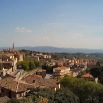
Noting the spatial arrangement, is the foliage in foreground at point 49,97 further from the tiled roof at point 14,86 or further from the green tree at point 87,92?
the green tree at point 87,92

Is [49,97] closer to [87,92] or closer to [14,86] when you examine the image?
[14,86]

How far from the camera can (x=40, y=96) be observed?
27266 millimetres

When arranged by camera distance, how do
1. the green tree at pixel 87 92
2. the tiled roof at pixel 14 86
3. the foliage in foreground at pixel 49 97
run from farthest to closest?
1. the green tree at pixel 87 92
2. the tiled roof at pixel 14 86
3. the foliage in foreground at pixel 49 97

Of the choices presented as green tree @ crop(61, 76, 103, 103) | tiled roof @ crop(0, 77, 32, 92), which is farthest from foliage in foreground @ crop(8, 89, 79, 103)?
green tree @ crop(61, 76, 103, 103)

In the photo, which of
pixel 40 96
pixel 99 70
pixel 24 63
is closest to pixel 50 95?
pixel 40 96

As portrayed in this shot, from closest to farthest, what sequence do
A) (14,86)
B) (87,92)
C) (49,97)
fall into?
(49,97), (14,86), (87,92)

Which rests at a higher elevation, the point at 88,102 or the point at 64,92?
the point at 64,92

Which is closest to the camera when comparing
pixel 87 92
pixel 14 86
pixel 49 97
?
pixel 49 97

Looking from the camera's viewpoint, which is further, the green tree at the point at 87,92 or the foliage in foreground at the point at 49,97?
the green tree at the point at 87,92

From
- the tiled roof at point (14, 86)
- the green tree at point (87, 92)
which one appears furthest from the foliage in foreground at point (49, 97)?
the green tree at point (87, 92)

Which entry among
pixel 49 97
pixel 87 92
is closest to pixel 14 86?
pixel 49 97

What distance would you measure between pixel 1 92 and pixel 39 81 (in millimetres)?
7845

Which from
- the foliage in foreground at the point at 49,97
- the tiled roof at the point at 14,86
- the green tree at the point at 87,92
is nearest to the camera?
the foliage in foreground at the point at 49,97

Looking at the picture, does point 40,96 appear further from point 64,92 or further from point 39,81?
point 39,81
